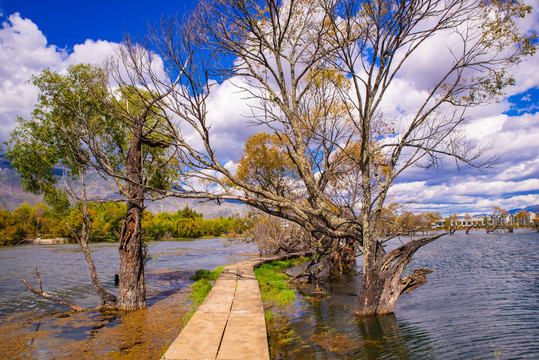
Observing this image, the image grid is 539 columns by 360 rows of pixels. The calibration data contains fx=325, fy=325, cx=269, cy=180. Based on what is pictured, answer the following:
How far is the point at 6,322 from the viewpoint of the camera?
33.9ft

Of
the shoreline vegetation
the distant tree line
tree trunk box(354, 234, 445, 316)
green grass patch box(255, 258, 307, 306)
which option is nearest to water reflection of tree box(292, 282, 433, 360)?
tree trunk box(354, 234, 445, 316)

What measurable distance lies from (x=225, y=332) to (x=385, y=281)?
4.92 metres

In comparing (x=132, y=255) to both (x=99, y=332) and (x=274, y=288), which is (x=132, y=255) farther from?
(x=274, y=288)

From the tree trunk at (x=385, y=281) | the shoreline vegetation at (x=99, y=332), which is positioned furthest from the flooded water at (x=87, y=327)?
the tree trunk at (x=385, y=281)

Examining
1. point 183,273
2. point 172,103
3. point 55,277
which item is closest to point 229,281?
point 172,103

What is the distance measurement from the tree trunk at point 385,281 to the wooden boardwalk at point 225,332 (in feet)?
9.96

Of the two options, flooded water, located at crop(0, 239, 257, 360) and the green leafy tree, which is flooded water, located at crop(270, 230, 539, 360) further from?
the green leafy tree

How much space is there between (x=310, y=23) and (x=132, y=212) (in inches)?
338

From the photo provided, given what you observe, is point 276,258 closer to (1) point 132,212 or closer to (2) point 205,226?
(1) point 132,212

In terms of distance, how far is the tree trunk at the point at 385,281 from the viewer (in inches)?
351

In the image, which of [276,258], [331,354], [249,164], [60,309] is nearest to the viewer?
[331,354]

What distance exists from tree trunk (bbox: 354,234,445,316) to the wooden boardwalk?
3.04 m

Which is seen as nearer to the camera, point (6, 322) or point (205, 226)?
point (6, 322)

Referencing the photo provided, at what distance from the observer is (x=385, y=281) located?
8945 millimetres
